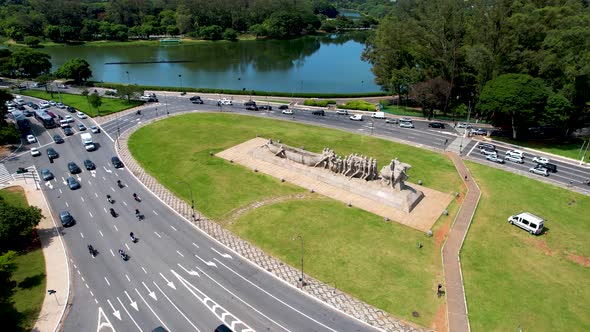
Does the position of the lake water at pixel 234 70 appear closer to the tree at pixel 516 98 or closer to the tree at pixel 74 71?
the tree at pixel 74 71

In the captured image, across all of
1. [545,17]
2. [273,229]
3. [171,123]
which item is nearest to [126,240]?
[273,229]

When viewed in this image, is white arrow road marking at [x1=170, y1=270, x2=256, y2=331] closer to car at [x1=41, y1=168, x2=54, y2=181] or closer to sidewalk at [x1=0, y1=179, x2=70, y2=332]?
sidewalk at [x1=0, y1=179, x2=70, y2=332]

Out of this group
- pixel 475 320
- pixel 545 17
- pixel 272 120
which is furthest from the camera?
pixel 272 120

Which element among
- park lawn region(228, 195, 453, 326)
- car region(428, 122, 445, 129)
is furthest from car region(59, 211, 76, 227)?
car region(428, 122, 445, 129)

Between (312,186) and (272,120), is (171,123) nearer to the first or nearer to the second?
(272,120)

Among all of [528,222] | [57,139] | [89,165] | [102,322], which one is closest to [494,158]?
[528,222]

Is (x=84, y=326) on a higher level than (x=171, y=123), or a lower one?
lower

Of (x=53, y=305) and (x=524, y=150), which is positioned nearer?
(x=53, y=305)

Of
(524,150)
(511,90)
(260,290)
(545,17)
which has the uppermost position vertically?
(545,17)
